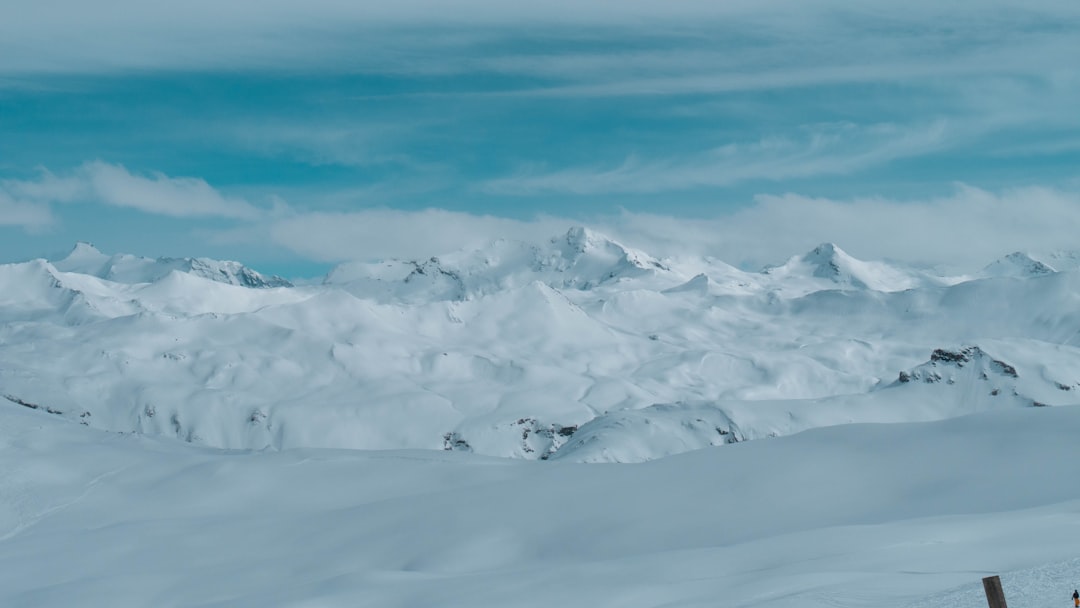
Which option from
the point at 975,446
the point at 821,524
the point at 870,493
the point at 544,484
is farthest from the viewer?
the point at 544,484

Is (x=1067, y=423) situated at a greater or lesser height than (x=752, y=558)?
lesser

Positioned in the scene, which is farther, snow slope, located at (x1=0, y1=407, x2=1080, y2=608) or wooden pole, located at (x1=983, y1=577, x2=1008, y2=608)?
snow slope, located at (x1=0, y1=407, x2=1080, y2=608)

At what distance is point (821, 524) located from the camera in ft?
169

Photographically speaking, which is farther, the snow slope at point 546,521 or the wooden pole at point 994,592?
the snow slope at point 546,521

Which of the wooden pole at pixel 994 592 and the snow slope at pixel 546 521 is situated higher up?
the wooden pole at pixel 994 592

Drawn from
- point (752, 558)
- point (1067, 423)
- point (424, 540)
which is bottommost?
point (1067, 423)

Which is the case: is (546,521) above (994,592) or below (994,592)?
below

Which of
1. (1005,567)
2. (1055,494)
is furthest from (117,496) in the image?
(1005,567)

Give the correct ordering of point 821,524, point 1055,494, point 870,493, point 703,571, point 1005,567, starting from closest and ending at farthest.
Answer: point 1005,567
point 703,571
point 1055,494
point 821,524
point 870,493

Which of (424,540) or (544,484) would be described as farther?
A: (544,484)

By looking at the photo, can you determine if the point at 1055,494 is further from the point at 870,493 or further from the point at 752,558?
the point at 752,558

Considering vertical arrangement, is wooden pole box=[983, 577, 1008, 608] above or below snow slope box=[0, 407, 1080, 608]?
above

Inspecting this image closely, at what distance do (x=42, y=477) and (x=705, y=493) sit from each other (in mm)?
53723

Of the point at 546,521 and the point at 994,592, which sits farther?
the point at 546,521
